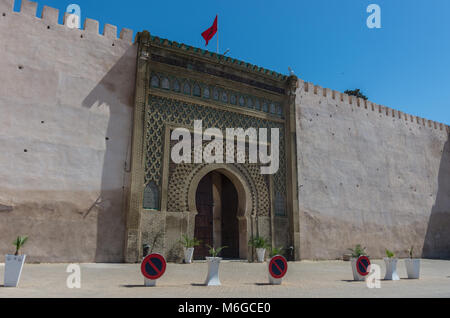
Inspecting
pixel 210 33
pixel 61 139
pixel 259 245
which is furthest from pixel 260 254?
pixel 210 33

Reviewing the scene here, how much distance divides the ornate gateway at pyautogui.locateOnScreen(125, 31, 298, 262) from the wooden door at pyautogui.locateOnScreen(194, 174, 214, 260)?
0.10ft

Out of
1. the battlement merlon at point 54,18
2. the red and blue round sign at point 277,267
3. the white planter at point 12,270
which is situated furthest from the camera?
the battlement merlon at point 54,18

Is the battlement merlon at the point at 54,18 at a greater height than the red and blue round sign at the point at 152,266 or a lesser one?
greater

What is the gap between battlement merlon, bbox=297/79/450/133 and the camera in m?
13.8

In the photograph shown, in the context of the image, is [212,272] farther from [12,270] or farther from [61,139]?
[61,139]

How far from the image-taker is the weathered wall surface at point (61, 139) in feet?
27.4

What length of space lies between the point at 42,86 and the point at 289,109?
7.72m

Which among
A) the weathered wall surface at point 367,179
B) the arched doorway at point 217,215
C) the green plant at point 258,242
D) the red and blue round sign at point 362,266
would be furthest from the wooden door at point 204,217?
the red and blue round sign at point 362,266

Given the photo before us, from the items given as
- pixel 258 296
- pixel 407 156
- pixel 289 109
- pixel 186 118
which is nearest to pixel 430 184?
pixel 407 156

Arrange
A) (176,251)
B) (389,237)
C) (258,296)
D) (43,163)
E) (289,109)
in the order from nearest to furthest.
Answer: (258,296) → (43,163) → (176,251) → (289,109) → (389,237)

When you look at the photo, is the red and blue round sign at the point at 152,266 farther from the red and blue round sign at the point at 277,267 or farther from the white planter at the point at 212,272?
the red and blue round sign at the point at 277,267

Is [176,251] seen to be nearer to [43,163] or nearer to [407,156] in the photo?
[43,163]

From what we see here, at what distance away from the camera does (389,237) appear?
47.4 feet

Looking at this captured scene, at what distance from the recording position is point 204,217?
11383mm
